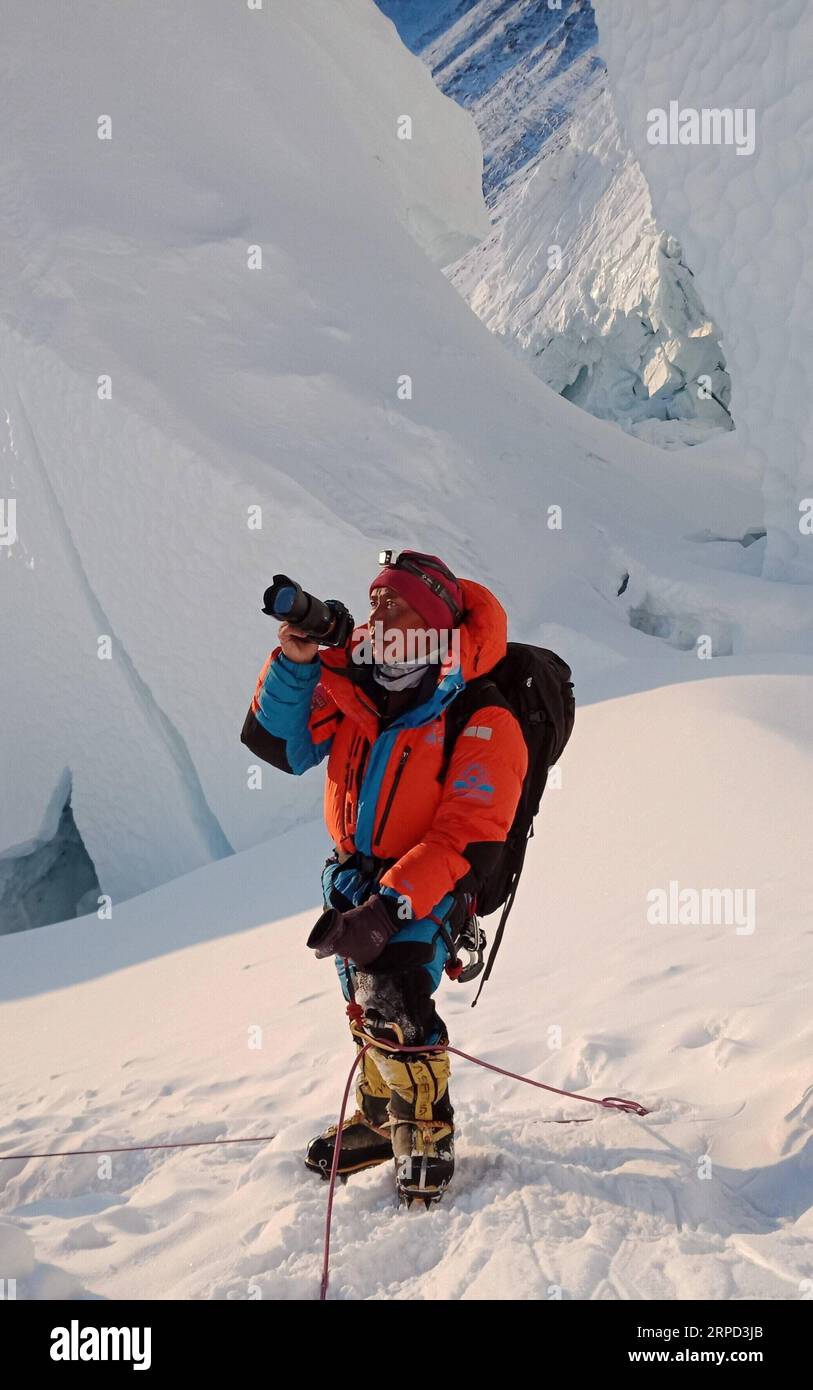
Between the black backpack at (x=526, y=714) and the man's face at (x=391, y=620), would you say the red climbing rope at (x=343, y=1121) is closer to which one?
the black backpack at (x=526, y=714)

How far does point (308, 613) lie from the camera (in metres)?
1.96

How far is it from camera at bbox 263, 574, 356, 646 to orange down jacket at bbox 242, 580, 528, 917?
0.04m

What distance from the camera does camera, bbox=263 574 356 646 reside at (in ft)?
6.27

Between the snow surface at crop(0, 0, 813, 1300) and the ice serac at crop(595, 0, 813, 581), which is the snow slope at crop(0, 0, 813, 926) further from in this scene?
the ice serac at crop(595, 0, 813, 581)

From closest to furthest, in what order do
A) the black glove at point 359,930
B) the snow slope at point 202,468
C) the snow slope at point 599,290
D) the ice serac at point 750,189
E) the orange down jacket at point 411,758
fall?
the black glove at point 359,930, the orange down jacket at point 411,758, the ice serac at point 750,189, the snow slope at point 202,468, the snow slope at point 599,290

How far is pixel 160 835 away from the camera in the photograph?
7.09 m

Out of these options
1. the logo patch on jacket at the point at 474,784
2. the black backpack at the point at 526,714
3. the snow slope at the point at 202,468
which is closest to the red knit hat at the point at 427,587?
the black backpack at the point at 526,714

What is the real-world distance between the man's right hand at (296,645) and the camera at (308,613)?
1cm

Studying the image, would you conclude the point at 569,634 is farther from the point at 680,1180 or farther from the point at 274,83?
the point at 274,83

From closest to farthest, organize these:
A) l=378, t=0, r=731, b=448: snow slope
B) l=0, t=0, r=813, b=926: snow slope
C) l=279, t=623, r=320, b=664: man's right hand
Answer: l=279, t=623, r=320, b=664: man's right hand < l=0, t=0, r=813, b=926: snow slope < l=378, t=0, r=731, b=448: snow slope

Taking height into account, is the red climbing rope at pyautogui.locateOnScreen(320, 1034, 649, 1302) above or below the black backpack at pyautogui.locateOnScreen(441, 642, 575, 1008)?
below

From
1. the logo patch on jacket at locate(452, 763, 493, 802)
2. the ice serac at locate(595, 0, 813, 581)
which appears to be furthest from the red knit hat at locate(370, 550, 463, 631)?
the ice serac at locate(595, 0, 813, 581)

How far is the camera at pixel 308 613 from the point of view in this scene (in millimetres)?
1912
